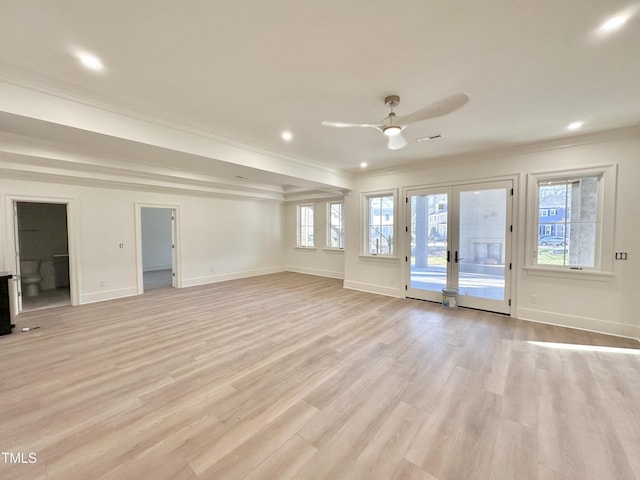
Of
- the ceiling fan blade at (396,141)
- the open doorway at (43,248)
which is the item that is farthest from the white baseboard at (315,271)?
the open doorway at (43,248)

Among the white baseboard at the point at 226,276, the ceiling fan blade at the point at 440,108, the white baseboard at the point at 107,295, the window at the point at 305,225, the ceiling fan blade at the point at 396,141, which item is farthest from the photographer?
the window at the point at 305,225

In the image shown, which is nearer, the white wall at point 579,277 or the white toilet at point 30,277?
the white wall at point 579,277

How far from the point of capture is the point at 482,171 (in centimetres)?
457

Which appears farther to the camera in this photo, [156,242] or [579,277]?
[156,242]

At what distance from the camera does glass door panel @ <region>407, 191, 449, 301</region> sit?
5.01 metres

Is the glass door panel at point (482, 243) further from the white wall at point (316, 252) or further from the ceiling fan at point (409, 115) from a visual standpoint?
the white wall at point (316, 252)

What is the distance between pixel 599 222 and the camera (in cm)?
369

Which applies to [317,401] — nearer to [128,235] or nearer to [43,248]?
[128,235]

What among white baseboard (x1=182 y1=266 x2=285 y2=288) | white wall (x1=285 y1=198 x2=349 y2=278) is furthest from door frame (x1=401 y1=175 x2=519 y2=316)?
white baseboard (x1=182 y1=266 x2=285 y2=288)

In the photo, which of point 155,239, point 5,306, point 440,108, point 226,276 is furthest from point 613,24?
point 155,239

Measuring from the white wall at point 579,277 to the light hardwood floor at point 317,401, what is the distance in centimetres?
36

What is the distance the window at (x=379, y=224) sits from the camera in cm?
580

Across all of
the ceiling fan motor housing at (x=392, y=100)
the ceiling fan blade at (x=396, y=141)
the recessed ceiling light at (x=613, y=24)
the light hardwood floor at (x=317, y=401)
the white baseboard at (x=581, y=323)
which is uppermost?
the recessed ceiling light at (x=613, y=24)

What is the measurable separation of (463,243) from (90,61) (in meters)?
5.50
